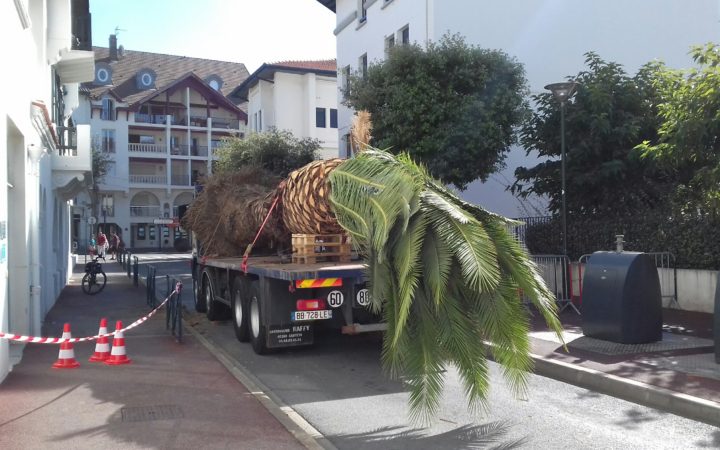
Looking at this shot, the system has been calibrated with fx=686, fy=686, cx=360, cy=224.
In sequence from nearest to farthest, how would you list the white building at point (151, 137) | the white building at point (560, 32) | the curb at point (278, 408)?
the curb at point (278, 408) < the white building at point (560, 32) < the white building at point (151, 137)

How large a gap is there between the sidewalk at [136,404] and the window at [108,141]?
5146 cm

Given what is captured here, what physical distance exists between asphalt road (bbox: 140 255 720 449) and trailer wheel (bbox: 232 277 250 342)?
128 centimetres

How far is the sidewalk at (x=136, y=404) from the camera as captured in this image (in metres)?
5.58

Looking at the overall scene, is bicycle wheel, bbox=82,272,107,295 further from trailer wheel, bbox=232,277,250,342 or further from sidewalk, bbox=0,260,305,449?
trailer wheel, bbox=232,277,250,342

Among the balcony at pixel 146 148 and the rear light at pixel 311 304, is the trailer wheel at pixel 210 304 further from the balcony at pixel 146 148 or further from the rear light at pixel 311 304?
the balcony at pixel 146 148

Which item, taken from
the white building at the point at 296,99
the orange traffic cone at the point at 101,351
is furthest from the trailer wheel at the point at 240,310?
the white building at the point at 296,99

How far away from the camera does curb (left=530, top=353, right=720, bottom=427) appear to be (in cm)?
626

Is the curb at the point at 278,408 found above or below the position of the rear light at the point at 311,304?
below

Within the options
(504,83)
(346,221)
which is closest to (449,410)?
(346,221)

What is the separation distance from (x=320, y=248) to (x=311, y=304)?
0.97 meters

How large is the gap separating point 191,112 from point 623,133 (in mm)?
52449

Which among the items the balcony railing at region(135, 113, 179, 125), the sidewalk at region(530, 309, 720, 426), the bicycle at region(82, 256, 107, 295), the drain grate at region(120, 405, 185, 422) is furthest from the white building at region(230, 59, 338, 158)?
the drain grate at region(120, 405, 185, 422)

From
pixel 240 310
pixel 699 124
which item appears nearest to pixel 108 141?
pixel 240 310

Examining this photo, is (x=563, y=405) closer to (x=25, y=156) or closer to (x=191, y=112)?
(x=25, y=156)
